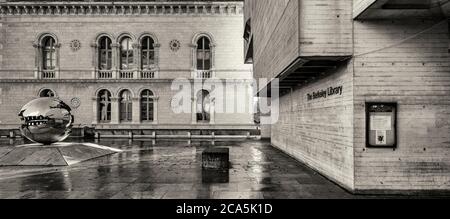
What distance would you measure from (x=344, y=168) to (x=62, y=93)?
2601cm

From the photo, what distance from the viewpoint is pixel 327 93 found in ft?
32.3

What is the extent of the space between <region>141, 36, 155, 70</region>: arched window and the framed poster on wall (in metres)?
23.3

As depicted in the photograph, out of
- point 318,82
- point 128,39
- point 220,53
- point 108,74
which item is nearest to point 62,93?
point 108,74

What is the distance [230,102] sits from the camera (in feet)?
91.1

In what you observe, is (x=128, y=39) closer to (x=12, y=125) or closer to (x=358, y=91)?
(x=12, y=125)

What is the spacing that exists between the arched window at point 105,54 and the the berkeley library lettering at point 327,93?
21.7 m

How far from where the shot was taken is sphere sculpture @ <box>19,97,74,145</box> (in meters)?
13.3

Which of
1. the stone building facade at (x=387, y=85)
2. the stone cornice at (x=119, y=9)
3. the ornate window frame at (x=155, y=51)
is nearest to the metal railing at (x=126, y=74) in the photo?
the ornate window frame at (x=155, y=51)

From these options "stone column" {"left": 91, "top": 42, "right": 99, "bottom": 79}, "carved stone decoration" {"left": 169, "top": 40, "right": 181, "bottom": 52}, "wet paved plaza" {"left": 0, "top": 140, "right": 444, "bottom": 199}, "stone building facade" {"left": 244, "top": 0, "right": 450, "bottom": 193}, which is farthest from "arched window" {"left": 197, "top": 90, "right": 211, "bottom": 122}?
"stone building facade" {"left": 244, "top": 0, "right": 450, "bottom": 193}

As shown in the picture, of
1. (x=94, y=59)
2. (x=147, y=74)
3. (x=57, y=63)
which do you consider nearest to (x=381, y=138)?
(x=147, y=74)

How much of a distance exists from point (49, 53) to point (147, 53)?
8.72 meters

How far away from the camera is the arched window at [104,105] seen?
28.1 meters

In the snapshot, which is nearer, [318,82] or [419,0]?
[419,0]

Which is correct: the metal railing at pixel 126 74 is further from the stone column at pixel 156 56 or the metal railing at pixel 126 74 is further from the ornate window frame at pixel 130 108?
the stone column at pixel 156 56
